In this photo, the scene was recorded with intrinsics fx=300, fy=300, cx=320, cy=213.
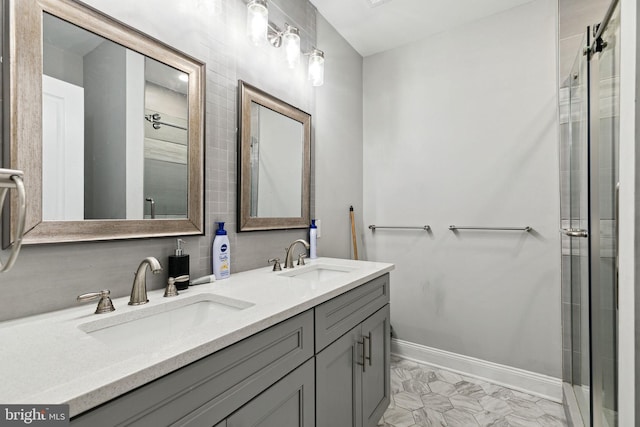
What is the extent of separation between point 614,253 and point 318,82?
1.64m

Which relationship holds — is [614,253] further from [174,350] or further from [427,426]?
[174,350]

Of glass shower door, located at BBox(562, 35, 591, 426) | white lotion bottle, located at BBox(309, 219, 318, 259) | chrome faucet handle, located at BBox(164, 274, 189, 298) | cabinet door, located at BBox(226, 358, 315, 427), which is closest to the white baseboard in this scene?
glass shower door, located at BBox(562, 35, 591, 426)

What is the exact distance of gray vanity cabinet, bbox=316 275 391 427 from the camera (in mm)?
1111

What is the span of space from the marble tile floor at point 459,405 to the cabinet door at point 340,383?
0.54 metres

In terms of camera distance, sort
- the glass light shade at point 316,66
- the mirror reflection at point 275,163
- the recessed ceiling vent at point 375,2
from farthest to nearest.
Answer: the recessed ceiling vent at point 375,2 → the glass light shade at point 316,66 → the mirror reflection at point 275,163

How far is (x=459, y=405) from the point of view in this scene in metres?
1.82

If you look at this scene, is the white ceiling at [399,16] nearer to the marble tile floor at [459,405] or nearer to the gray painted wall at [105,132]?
the gray painted wall at [105,132]

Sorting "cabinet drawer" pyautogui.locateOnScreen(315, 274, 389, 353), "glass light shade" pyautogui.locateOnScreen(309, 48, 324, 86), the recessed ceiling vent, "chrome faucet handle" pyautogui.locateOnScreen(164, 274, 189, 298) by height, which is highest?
the recessed ceiling vent

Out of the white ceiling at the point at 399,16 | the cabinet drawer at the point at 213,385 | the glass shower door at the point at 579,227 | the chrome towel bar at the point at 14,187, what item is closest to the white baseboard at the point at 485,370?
the glass shower door at the point at 579,227

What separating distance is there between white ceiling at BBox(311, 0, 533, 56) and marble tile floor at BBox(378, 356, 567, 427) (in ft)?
7.92

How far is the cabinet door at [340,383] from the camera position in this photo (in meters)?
1.09

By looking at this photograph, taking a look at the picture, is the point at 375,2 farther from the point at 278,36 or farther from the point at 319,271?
the point at 319,271

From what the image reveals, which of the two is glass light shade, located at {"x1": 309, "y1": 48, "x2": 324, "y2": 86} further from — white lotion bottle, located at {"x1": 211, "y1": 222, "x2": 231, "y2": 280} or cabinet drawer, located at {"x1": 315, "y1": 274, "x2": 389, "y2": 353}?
cabinet drawer, located at {"x1": 315, "y1": 274, "x2": 389, "y2": 353}

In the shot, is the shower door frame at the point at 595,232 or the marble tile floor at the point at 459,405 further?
the marble tile floor at the point at 459,405
